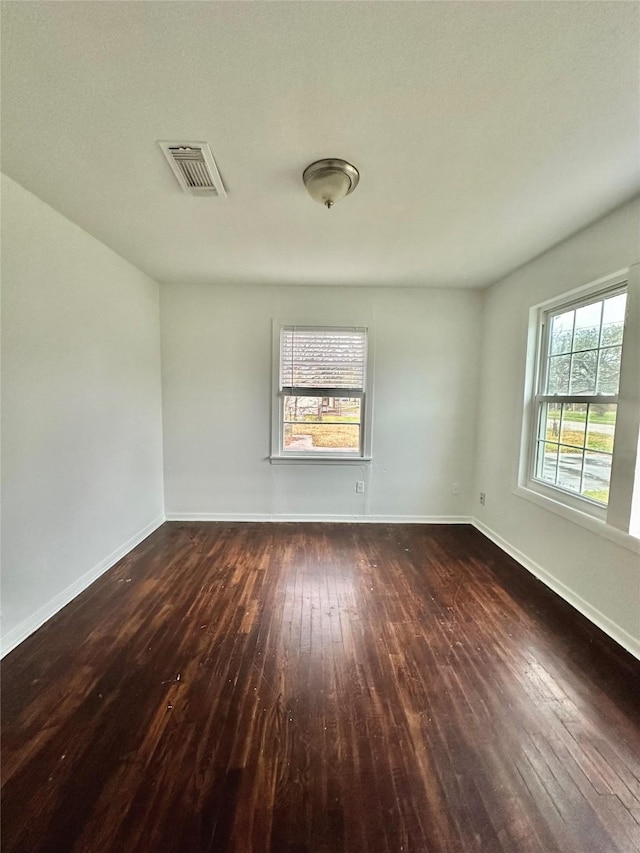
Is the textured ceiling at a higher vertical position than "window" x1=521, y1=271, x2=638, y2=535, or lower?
higher

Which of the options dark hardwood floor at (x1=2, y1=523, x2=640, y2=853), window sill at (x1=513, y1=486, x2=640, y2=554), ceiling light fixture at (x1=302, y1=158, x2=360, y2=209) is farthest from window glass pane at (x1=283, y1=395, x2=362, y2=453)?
ceiling light fixture at (x1=302, y1=158, x2=360, y2=209)

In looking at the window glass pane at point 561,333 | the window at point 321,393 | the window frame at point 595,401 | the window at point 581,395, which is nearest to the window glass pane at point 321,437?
the window at point 321,393

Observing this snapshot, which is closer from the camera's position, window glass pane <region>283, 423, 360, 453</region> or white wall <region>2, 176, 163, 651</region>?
white wall <region>2, 176, 163, 651</region>

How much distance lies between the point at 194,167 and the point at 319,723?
2.63 meters

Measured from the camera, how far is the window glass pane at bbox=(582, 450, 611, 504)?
2.02 metres

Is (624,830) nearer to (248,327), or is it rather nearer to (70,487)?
(70,487)

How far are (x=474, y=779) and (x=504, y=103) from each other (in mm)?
2525

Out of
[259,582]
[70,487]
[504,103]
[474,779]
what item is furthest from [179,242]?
[474,779]

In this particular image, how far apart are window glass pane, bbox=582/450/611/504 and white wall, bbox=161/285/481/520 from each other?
1.35m

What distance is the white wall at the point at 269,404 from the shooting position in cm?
337

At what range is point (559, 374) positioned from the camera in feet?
8.15

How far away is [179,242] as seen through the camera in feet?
7.82

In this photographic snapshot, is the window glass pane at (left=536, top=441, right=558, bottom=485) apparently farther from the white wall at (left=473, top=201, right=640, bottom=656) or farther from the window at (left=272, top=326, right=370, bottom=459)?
the window at (left=272, top=326, right=370, bottom=459)

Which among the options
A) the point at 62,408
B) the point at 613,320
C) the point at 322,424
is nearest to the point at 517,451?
the point at 613,320
